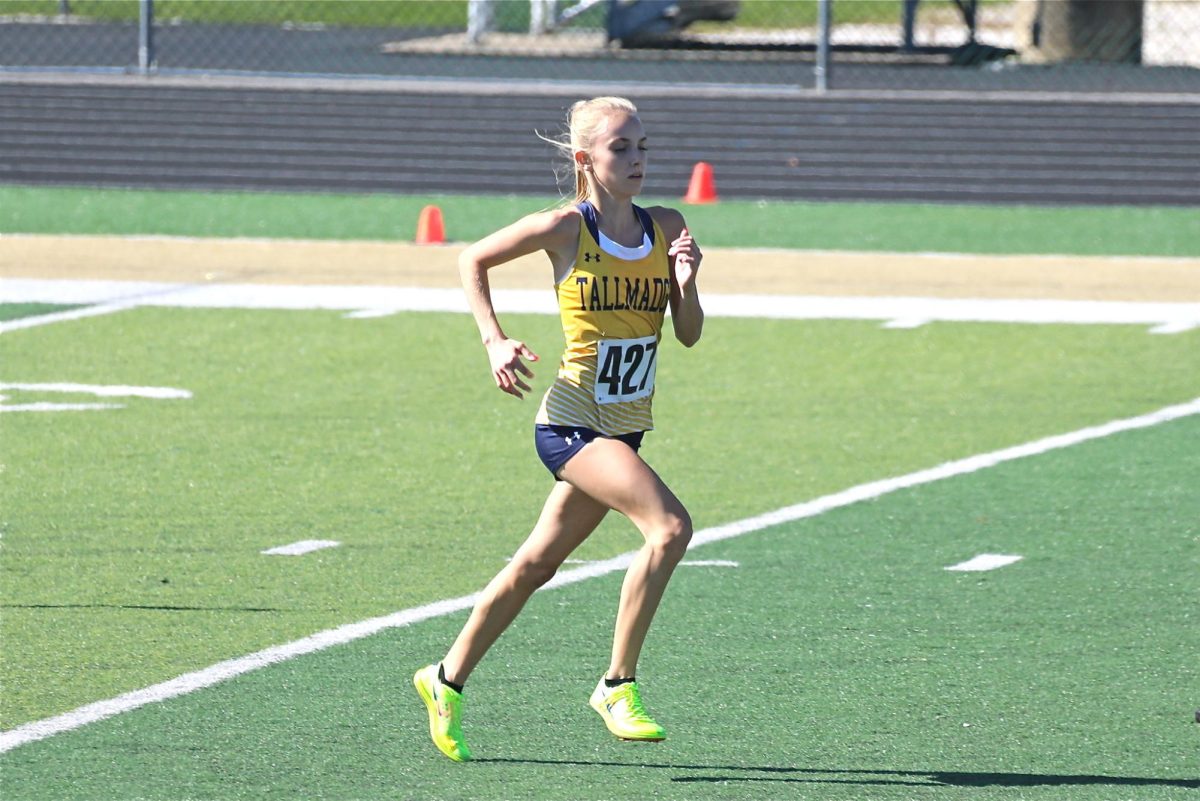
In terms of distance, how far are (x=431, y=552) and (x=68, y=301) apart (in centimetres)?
790

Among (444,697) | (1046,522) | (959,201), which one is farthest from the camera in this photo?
(959,201)

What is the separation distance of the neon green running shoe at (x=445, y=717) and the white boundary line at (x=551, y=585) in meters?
0.91

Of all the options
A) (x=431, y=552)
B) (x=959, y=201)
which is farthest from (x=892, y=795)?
(x=959, y=201)

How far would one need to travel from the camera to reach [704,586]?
7.87 meters

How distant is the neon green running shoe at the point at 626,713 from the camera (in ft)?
18.9

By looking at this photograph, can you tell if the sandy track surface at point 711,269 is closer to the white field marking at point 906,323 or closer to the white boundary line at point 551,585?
the white field marking at point 906,323

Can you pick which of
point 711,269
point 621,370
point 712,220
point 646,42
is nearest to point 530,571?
point 621,370

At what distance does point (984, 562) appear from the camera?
27.0 feet

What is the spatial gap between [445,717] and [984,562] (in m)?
3.14

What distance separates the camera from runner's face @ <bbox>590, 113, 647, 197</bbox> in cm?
582

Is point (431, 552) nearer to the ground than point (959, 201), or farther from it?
farther from it

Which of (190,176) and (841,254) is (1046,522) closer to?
(841,254)

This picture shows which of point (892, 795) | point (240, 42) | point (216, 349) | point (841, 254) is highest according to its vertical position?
point (892, 795)

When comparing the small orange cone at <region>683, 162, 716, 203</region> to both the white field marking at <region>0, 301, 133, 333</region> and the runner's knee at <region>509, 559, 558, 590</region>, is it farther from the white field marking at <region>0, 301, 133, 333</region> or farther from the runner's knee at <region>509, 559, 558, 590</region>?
the runner's knee at <region>509, 559, 558, 590</region>
